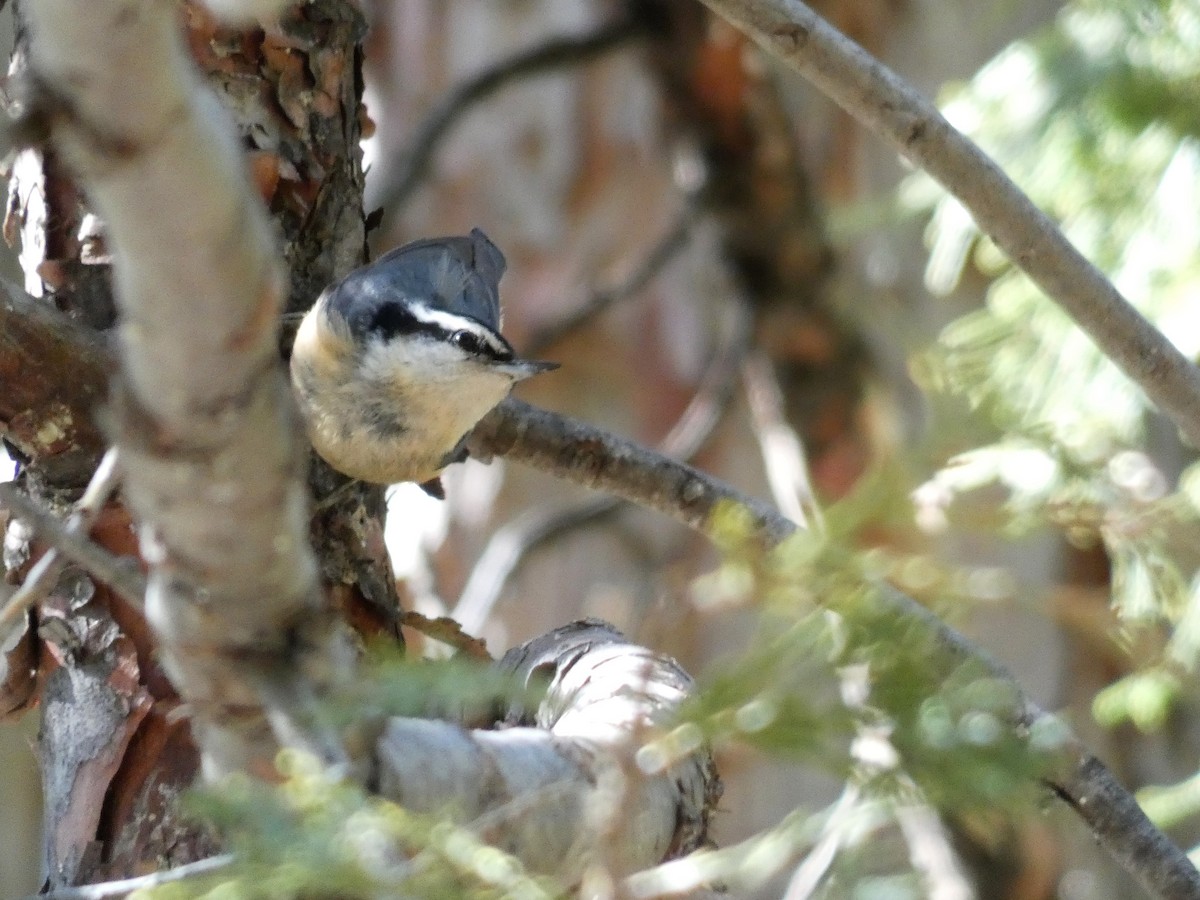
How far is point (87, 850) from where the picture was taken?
1.28 meters

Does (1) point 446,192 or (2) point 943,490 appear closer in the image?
(2) point 943,490

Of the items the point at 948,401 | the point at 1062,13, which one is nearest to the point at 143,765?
the point at 948,401

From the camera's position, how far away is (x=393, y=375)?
1817 mm

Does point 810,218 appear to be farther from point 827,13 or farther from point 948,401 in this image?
point 948,401

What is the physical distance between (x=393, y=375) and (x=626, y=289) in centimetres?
152

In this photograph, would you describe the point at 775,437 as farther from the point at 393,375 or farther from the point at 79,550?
the point at 79,550

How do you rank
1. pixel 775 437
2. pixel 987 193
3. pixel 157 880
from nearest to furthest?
pixel 157 880 → pixel 987 193 → pixel 775 437

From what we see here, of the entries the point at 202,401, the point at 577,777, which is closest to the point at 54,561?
the point at 202,401

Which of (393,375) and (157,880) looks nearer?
(157,880)

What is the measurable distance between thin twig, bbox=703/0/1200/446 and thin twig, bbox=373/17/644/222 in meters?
2.13

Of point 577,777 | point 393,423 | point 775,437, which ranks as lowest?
point 577,777

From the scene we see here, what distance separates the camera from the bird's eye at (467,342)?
5.65 ft

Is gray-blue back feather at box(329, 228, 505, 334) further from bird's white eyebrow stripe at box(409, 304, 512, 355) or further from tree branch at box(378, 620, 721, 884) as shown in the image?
tree branch at box(378, 620, 721, 884)

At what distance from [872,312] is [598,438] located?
6.63 ft
